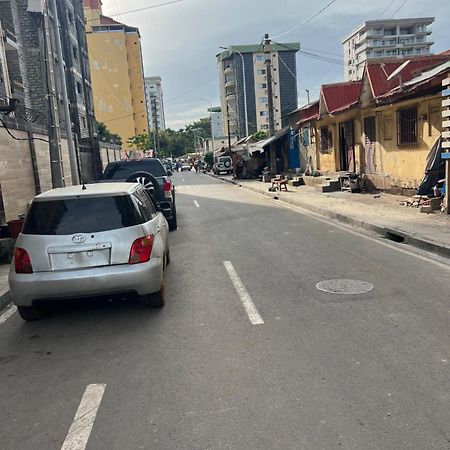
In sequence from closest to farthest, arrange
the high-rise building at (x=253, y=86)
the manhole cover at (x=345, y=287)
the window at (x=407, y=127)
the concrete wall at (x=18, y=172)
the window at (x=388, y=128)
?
1. the manhole cover at (x=345, y=287)
2. the concrete wall at (x=18, y=172)
3. the window at (x=407, y=127)
4. the window at (x=388, y=128)
5. the high-rise building at (x=253, y=86)

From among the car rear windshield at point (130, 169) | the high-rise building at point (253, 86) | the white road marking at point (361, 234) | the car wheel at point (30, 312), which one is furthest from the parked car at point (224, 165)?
the high-rise building at point (253, 86)

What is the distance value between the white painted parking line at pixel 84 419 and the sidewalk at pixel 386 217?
672 cm

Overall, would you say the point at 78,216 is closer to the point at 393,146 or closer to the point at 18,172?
the point at 18,172

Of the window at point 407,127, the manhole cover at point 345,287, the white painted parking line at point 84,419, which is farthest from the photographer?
the window at point 407,127

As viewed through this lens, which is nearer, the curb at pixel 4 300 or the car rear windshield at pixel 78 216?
the car rear windshield at pixel 78 216

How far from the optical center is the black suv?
12242mm

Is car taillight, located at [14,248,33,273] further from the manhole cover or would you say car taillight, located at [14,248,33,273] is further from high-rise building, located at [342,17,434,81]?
high-rise building, located at [342,17,434,81]

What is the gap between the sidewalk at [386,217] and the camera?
929 centimetres

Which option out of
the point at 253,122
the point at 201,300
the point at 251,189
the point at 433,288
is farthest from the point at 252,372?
the point at 253,122

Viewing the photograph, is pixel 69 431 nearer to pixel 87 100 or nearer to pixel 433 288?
pixel 433 288

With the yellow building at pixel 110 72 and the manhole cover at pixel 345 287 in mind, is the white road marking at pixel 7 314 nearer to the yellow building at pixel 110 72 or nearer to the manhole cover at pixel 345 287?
the manhole cover at pixel 345 287

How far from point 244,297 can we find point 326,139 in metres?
20.5

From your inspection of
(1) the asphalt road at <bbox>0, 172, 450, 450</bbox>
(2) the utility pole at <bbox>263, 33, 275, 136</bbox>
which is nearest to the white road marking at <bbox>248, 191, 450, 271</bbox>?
(1) the asphalt road at <bbox>0, 172, 450, 450</bbox>

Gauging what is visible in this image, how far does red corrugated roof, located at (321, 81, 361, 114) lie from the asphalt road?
53.4 feet
